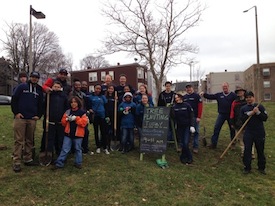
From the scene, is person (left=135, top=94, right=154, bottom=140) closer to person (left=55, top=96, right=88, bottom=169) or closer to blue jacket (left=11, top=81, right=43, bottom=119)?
person (left=55, top=96, right=88, bottom=169)

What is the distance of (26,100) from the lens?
6.55 metres

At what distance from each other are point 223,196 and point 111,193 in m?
2.45

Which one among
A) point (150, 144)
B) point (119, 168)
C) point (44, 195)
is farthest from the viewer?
point (150, 144)

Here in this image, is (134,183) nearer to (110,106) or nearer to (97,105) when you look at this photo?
(97,105)

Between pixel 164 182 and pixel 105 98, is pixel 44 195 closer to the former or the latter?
pixel 164 182

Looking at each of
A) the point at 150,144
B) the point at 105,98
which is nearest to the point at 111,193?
the point at 150,144

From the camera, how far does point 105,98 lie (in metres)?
7.99

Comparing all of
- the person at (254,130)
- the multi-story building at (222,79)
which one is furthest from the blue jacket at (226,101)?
the multi-story building at (222,79)

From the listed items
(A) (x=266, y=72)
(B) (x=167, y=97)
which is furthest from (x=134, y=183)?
(A) (x=266, y=72)

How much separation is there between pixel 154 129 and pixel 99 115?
1.64 meters

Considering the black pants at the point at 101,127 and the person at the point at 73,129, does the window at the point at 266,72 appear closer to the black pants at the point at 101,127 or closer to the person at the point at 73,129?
the black pants at the point at 101,127

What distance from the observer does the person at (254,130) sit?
23.6 feet

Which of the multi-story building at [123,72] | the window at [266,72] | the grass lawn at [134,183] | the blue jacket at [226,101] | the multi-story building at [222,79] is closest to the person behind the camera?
the grass lawn at [134,183]

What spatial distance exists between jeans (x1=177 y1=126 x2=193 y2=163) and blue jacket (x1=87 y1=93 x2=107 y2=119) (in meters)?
2.24
